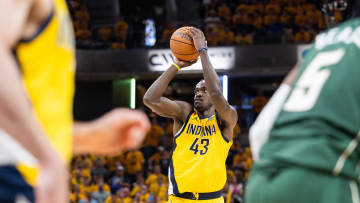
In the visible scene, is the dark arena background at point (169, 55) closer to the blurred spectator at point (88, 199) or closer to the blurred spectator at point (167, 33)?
the blurred spectator at point (167, 33)

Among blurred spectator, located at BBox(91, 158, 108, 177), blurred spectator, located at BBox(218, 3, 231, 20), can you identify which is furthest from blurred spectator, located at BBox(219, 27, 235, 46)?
blurred spectator, located at BBox(91, 158, 108, 177)

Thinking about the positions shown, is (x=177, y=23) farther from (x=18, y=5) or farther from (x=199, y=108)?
(x=18, y=5)

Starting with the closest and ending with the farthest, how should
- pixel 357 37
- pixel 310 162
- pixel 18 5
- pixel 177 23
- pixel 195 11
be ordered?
pixel 18 5 < pixel 310 162 < pixel 357 37 < pixel 177 23 < pixel 195 11

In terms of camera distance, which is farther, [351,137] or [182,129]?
[182,129]

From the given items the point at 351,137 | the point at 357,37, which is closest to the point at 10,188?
the point at 351,137

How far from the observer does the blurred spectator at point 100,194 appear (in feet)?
33.7

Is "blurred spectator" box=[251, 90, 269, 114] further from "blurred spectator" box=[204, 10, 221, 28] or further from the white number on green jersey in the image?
the white number on green jersey

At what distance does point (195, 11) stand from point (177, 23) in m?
2.94

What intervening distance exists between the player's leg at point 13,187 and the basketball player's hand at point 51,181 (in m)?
0.10

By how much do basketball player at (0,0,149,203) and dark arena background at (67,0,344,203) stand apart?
9.32 meters

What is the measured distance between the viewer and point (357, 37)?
1.74 meters

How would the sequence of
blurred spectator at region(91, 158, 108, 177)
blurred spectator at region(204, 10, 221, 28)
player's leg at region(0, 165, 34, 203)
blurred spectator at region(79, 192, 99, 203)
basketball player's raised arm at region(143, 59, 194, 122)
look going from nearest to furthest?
player's leg at region(0, 165, 34, 203), basketball player's raised arm at region(143, 59, 194, 122), blurred spectator at region(79, 192, 99, 203), blurred spectator at region(91, 158, 108, 177), blurred spectator at region(204, 10, 221, 28)

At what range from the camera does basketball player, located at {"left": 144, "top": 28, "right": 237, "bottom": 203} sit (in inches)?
179

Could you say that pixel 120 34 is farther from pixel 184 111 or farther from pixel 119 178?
pixel 184 111
